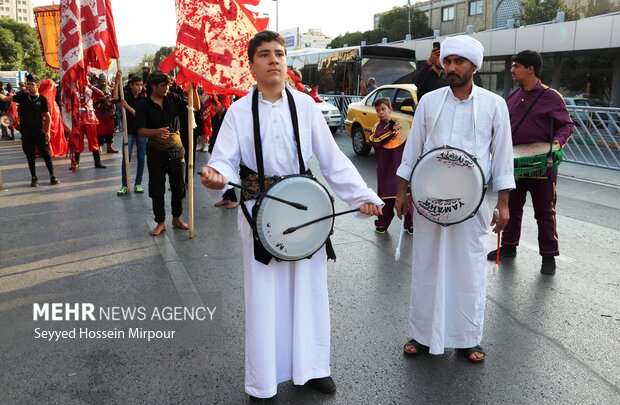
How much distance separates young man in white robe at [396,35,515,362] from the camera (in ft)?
10.8

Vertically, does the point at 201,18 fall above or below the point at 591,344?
above

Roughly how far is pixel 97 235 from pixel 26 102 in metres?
4.36

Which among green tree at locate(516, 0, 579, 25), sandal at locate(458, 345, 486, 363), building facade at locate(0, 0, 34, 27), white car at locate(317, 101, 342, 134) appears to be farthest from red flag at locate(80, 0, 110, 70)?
building facade at locate(0, 0, 34, 27)

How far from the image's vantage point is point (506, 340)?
149 inches

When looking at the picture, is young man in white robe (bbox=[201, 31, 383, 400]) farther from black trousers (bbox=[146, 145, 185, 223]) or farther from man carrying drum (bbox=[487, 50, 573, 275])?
black trousers (bbox=[146, 145, 185, 223])

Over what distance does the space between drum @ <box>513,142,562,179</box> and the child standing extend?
1.61 metres

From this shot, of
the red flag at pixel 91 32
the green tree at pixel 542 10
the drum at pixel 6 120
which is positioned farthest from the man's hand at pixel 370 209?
the green tree at pixel 542 10

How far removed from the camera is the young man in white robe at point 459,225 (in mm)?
3305

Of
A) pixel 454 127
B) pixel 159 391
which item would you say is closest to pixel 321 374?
pixel 159 391

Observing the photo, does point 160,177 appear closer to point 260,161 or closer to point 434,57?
point 434,57

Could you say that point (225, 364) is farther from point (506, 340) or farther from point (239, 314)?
point (506, 340)

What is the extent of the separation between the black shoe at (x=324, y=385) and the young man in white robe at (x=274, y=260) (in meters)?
0.07

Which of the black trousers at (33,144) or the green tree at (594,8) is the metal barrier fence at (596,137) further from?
the green tree at (594,8)

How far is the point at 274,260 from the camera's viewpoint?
2881 millimetres
